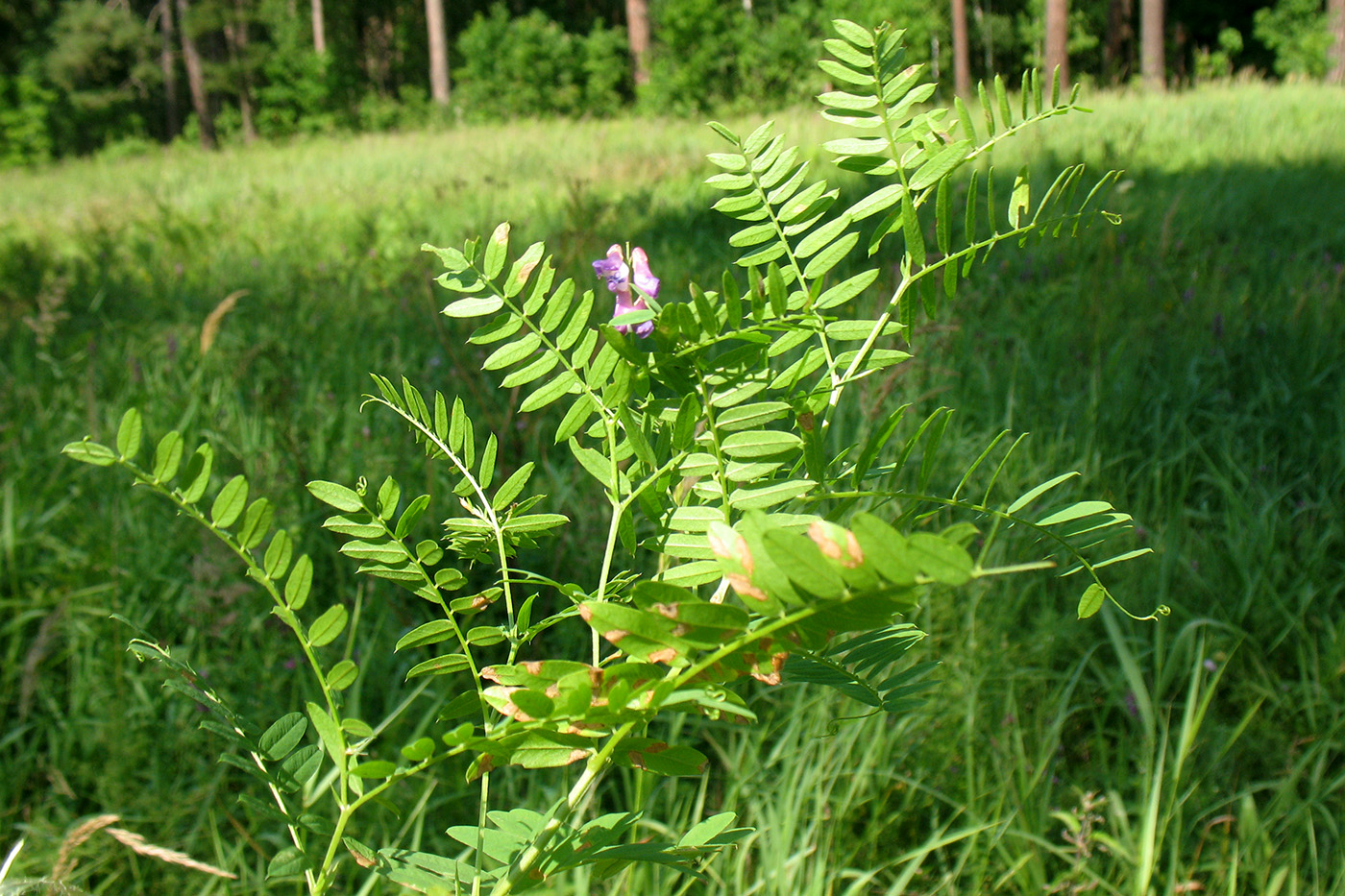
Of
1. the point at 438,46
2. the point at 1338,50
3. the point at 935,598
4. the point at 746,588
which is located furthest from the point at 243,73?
the point at 746,588

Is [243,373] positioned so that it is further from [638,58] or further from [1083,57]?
[1083,57]

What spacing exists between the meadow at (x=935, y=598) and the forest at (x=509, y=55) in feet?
28.2

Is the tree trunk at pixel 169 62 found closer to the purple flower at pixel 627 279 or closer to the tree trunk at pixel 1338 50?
the tree trunk at pixel 1338 50

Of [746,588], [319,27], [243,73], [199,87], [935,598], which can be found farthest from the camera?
[319,27]

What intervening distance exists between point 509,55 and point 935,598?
17.4 metres

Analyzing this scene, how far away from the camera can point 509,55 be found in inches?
659

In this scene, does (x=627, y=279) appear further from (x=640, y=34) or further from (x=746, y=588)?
(x=640, y=34)

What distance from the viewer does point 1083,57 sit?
2219 cm

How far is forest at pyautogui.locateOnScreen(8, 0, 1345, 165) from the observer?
14.2 m

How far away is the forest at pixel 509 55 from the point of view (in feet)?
46.4

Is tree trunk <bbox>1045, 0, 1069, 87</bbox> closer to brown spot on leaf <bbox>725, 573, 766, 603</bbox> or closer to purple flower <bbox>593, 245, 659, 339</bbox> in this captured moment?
purple flower <bbox>593, 245, 659, 339</bbox>

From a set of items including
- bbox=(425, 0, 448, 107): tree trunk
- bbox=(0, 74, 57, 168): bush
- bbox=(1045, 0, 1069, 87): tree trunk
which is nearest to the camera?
bbox=(1045, 0, 1069, 87): tree trunk

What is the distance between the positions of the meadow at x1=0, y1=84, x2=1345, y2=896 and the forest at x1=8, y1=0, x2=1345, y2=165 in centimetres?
861

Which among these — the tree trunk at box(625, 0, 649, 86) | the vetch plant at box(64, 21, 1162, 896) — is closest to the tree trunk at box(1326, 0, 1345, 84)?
the tree trunk at box(625, 0, 649, 86)
